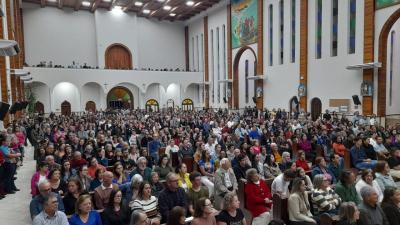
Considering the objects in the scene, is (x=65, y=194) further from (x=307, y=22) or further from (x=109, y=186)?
(x=307, y=22)

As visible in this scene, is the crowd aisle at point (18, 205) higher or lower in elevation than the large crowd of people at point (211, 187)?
lower

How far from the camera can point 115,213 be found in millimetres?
3793

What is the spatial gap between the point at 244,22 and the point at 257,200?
20356mm

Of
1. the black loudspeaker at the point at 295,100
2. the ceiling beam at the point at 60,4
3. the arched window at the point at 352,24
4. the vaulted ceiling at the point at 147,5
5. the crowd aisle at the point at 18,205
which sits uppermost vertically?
the vaulted ceiling at the point at 147,5

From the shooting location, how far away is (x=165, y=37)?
31.1 m

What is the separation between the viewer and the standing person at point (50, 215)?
3.20 m

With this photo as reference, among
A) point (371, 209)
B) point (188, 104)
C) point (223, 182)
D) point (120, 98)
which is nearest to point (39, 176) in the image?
point (223, 182)

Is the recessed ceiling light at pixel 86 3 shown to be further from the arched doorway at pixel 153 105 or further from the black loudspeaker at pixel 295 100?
the black loudspeaker at pixel 295 100

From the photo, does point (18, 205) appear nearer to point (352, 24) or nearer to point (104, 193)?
point (104, 193)

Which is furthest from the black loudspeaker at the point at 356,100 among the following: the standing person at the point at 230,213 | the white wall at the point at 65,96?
the white wall at the point at 65,96

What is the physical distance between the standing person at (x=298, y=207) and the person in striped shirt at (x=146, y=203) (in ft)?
5.77

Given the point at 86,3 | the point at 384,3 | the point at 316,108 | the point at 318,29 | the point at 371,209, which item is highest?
the point at 86,3

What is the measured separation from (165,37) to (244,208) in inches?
1100

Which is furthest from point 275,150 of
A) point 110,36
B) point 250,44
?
point 110,36
